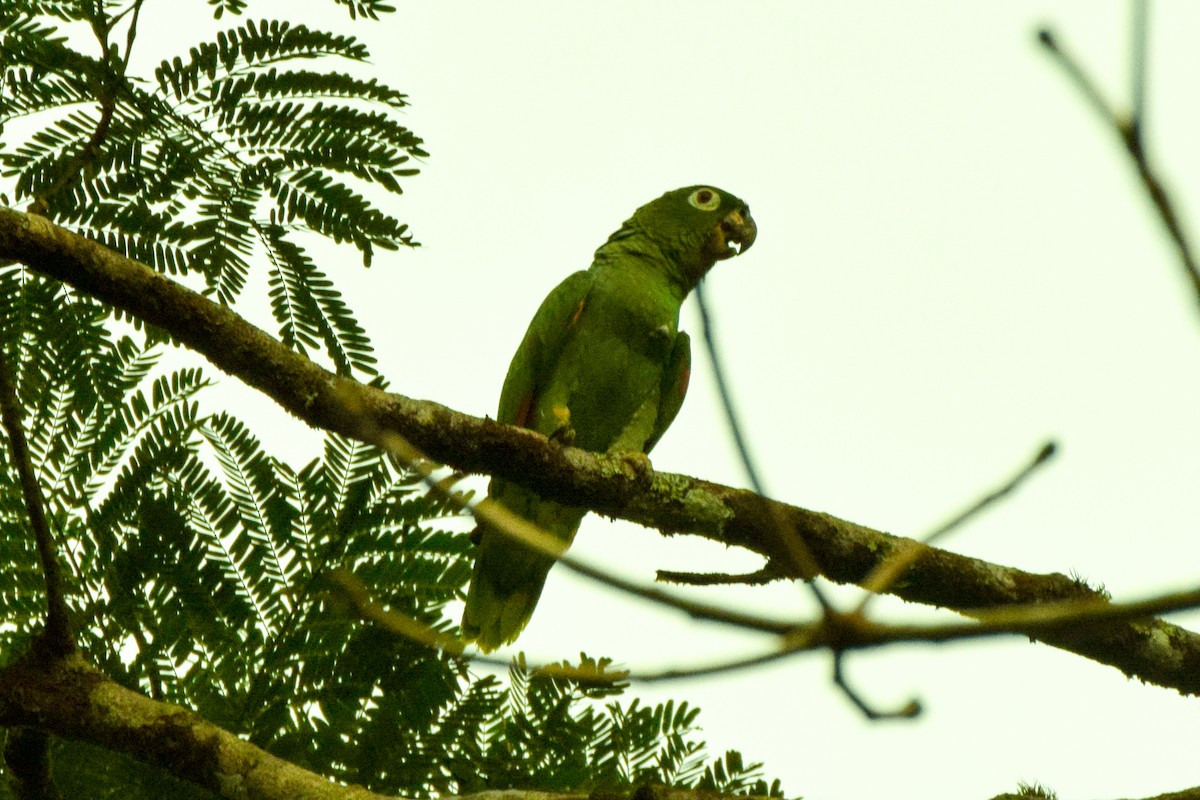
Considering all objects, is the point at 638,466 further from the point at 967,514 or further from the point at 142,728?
the point at 967,514

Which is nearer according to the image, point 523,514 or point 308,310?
point 308,310

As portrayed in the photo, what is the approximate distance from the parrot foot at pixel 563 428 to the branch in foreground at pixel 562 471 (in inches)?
50.1

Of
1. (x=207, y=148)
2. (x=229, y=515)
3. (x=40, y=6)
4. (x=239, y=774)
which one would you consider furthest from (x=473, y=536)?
(x=40, y=6)

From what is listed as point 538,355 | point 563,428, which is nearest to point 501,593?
point 563,428

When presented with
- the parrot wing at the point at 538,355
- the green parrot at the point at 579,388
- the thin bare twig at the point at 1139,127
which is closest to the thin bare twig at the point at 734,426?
the thin bare twig at the point at 1139,127

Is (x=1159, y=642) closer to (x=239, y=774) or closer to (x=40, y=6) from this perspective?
(x=239, y=774)

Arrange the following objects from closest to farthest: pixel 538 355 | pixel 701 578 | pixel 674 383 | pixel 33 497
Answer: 1. pixel 701 578
2. pixel 33 497
3. pixel 538 355
4. pixel 674 383

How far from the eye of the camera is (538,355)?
18.5 ft

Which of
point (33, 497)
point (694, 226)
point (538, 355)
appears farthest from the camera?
point (694, 226)

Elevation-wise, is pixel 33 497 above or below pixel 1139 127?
above

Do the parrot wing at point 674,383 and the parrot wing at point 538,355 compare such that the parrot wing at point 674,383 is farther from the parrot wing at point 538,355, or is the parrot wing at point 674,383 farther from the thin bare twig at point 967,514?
the thin bare twig at point 967,514

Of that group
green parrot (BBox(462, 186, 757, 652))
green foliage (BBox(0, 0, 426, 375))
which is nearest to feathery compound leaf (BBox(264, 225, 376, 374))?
green foliage (BBox(0, 0, 426, 375))

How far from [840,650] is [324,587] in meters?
2.75

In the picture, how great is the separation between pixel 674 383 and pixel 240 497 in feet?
8.69
